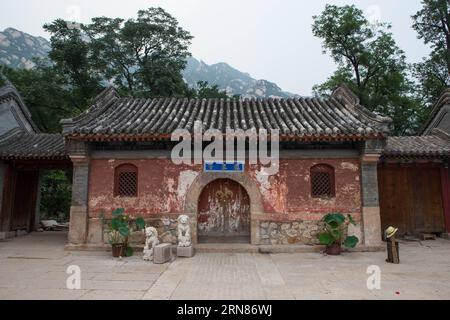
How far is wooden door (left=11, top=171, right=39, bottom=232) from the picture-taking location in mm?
12164

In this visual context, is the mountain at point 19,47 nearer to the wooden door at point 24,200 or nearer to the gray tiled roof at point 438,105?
the wooden door at point 24,200

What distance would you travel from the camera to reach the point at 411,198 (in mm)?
11328

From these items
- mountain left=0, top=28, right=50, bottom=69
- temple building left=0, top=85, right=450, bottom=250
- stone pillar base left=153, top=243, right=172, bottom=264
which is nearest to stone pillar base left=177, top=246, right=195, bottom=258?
stone pillar base left=153, top=243, right=172, bottom=264

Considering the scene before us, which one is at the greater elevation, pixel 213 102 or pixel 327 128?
pixel 213 102

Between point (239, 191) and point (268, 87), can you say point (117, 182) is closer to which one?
point (239, 191)

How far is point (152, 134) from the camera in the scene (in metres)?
8.60

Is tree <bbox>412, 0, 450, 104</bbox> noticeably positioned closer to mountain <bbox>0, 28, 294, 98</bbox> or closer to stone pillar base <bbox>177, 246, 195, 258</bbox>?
stone pillar base <bbox>177, 246, 195, 258</bbox>

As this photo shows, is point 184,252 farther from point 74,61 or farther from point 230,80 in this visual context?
point 230,80

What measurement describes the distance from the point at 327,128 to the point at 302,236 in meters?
3.08

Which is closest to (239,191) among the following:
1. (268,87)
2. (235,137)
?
(235,137)

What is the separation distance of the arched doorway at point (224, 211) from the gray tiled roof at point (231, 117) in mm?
1842

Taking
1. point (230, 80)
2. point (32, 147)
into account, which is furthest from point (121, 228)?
point (230, 80)

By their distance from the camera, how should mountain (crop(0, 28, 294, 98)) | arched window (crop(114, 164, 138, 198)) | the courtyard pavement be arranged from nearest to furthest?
the courtyard pavement
arched window (crop(114, 164, 138, 198))
mountain (crop(0, 28, 294, 98))

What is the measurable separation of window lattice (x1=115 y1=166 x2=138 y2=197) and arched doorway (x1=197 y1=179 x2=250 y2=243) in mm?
2009
